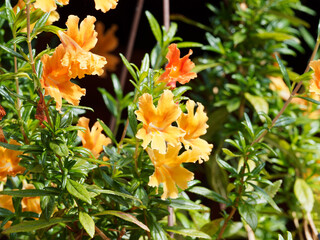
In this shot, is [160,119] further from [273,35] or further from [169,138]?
[273,35]

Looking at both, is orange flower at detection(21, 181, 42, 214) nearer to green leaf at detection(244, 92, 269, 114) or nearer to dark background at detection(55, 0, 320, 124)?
green leaf at detection(244, 92, 269, 114)

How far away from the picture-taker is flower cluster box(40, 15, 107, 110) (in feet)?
2.17

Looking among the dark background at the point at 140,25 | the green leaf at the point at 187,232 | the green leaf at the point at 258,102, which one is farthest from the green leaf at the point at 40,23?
the dark background at the point at 140,25

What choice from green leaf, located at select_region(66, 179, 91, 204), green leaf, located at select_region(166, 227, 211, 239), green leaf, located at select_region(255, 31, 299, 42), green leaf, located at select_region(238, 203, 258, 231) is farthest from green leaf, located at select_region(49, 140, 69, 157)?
green leaf, located at select_region(255, 31, 299, 42)

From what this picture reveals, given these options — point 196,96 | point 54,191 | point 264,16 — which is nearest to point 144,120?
point 54,191

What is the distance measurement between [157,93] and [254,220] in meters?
0.34

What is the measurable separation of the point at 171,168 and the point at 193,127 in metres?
0.08

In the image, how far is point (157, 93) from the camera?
0.78 m

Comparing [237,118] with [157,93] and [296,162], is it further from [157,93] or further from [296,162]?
[157,93]

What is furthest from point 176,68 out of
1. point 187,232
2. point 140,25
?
point 140,25

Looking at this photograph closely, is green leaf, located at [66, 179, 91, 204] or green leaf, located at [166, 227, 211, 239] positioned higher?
green leaf, located at [66, 179, 91, 204]

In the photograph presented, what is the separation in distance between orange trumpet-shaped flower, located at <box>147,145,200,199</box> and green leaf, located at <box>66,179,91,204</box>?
12 centimetres

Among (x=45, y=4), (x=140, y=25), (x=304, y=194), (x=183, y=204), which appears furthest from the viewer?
(x=140, y=25)

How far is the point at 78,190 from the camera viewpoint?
2.29 feet
